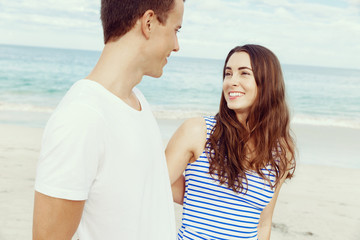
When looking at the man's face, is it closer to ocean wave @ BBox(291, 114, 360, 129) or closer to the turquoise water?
the turquoise water

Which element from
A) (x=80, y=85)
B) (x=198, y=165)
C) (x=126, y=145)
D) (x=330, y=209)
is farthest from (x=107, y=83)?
(x=330, y=209)

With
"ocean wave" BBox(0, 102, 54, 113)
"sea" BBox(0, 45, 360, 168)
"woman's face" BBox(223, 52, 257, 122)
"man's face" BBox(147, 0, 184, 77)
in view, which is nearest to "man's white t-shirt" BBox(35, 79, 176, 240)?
"man's face" BBox(147, 0, 184, 77)

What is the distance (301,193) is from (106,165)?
600 cm

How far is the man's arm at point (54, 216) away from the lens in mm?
1017

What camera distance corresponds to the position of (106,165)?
108cm

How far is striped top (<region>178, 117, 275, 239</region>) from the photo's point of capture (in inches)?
96.6

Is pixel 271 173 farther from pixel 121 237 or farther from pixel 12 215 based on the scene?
pixel 12 215

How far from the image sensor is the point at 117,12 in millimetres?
1240

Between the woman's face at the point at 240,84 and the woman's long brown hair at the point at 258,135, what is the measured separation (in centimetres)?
4

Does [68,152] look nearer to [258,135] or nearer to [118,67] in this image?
[118,67]

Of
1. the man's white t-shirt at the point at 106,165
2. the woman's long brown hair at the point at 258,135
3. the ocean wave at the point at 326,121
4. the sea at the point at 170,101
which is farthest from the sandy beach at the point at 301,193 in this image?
the ocean wave at the point at 326,121

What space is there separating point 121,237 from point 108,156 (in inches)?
10.8

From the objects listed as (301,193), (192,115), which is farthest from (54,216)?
(192,115)

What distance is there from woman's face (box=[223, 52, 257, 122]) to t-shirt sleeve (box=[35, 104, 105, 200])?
5.53 feet
